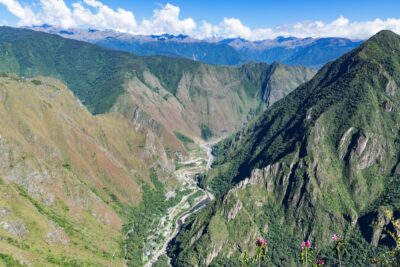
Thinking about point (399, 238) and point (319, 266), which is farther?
point (319, 266)

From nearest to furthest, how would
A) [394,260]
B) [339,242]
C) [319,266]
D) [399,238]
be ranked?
[399,238] → [394,260] → [319,266] → [339,242]

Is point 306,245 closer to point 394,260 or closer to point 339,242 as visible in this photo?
point 339,242

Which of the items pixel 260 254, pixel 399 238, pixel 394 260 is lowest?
pixel 260 254

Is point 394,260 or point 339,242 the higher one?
point 394,260

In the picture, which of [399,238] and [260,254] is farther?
[260,254]

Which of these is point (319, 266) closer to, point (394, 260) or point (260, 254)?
point (394, 260)

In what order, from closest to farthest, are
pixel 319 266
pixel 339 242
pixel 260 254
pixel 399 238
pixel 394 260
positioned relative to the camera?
pixel 399 238 → pixel 394 260 → pixel 319 266 → pixel 339 242 → pixel 260 254

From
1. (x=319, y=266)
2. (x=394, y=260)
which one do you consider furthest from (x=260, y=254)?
(x=394, y=260)

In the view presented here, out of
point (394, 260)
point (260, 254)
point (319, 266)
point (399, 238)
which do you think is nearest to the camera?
point (399, 238)

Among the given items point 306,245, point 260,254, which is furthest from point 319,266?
point 260,254
